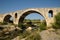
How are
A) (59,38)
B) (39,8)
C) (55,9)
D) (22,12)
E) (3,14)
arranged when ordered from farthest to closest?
1. (3,14)
2. (22,12)
3. (39,8)
4. (55,9)
5. (59,38)

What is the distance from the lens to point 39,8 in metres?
31.8

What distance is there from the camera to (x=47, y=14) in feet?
96.9

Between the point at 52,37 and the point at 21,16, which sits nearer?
the point at 52,37

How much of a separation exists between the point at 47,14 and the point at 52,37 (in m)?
16.6

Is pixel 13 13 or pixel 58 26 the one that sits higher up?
pixel 13 13

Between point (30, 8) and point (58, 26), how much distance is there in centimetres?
1646

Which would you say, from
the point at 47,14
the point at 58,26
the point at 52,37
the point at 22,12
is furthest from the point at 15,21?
the point at 52,37

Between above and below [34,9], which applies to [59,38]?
below

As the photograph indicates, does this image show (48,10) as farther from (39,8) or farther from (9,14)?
(9,14)

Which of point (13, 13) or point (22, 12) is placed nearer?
point (22, 12)

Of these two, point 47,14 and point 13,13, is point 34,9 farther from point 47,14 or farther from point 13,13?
point 13,13

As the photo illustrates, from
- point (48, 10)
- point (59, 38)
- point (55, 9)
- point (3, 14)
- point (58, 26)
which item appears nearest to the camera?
point (59, 38)

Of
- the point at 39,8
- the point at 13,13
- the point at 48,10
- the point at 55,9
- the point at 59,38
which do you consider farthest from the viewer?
the point at 13,13

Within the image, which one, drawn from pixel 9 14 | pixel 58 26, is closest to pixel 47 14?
pixel 58 26
